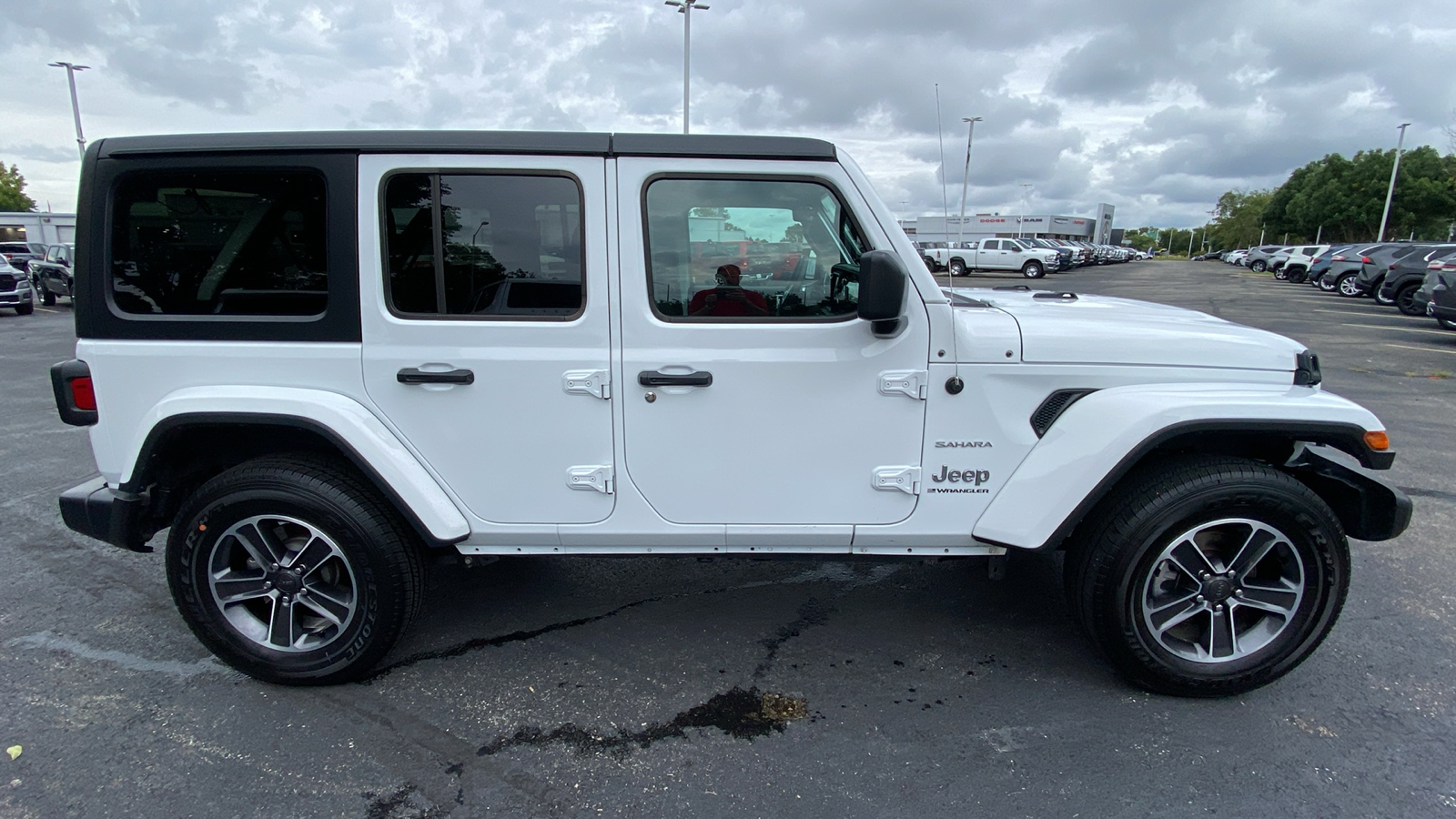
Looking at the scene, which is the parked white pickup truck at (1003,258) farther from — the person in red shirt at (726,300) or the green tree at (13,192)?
the green tree at (13,192)

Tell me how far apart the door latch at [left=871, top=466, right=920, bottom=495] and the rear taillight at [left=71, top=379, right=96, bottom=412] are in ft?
9.24

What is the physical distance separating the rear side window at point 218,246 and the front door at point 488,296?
0.23 m

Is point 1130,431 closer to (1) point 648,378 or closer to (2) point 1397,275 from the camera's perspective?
(1) point 648,378

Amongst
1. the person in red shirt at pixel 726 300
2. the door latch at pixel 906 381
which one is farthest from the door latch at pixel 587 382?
the door latch at pixel 906 381

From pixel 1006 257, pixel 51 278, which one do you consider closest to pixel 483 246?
pixel 51 278

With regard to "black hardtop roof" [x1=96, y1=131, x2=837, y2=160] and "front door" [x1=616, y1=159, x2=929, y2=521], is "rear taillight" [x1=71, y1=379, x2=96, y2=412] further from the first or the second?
"front door" [x1=616, y1=159, x2=929, y2=521]

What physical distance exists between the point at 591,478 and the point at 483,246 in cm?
90

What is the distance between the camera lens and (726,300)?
9.03ft

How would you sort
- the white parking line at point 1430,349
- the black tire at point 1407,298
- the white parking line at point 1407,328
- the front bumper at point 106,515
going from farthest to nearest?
1. the black tire at point 1407,298
2. the white parking line at point 1407,328
3. the white parking line at point 1430,349
4. the front bumper at point 106,515

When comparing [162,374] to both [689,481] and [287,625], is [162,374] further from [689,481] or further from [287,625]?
[689,481]

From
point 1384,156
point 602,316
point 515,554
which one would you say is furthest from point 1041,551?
point 1384,156

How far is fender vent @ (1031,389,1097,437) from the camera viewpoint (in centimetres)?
274

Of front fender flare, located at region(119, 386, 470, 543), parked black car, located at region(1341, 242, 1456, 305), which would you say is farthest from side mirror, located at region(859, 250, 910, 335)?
parked black car, located at region(1341, 242, 1456, 305)

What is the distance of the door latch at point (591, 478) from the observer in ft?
9.20
